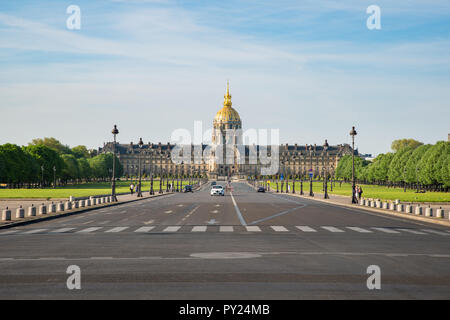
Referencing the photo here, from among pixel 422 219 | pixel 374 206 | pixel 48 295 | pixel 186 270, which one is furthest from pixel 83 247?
pixel 374 206

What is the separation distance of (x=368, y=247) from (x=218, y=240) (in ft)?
17.2

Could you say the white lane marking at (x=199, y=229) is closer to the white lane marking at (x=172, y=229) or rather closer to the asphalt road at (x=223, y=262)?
the asphalt road at (x=223, y=262)

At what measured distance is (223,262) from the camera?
1543 cm

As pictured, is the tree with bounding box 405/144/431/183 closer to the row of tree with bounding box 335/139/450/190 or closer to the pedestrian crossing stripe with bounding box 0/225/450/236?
the row of tree with bounding box 335/139/450/190

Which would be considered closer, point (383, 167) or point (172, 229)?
point (172, 229)

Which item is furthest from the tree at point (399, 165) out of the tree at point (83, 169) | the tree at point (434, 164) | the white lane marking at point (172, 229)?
the white lane marking at point (172, 229)

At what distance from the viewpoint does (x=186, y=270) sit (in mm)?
14000

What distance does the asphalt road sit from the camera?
11.4 m

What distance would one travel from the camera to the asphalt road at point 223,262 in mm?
11367

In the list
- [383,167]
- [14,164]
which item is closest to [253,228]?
[14,164]

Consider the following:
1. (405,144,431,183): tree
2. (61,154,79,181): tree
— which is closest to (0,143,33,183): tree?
(61,154,79,181): tree

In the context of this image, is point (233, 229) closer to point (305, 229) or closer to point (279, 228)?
point (279, 228)
